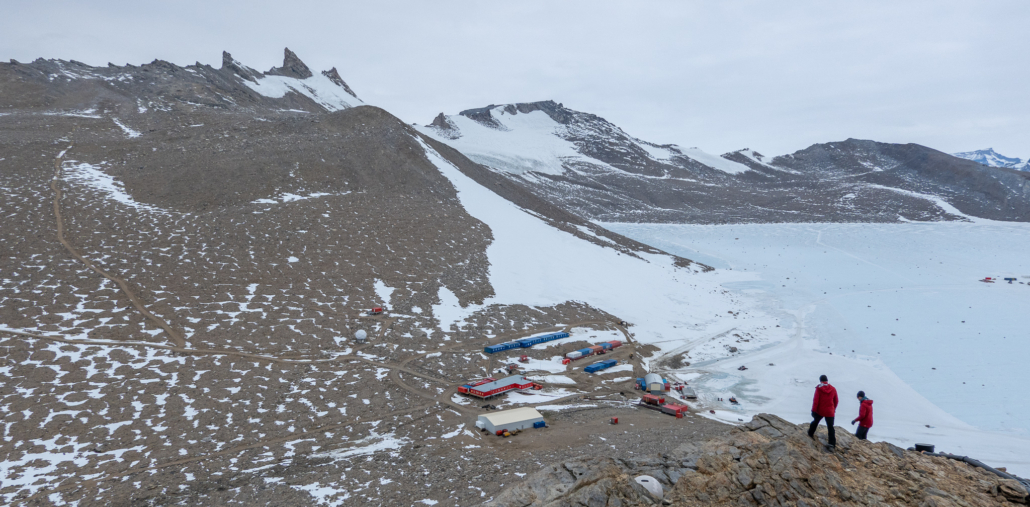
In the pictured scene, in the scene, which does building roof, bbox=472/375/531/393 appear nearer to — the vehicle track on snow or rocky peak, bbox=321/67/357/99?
the vehicle track on snow

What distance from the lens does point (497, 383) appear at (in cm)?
2112

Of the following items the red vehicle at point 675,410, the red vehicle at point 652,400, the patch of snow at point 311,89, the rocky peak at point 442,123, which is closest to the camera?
the red vehicle at point 675,410

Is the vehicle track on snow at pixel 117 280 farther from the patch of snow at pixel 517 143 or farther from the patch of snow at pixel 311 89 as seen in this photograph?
the patch of snow at pixel 517 143

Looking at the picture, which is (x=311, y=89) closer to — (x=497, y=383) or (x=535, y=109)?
(x=535, y=109)

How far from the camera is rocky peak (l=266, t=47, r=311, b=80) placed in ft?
396

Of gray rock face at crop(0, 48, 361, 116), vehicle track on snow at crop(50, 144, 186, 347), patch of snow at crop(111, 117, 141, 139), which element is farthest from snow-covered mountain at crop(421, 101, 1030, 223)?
vehicle track on snow at crop(50, 144, 186, 347)

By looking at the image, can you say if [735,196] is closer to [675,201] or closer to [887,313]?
[675,201]

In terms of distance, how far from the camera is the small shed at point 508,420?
55.4ft

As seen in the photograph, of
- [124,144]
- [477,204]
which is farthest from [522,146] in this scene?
[124,144]

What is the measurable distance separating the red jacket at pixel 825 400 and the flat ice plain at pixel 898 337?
1410cm

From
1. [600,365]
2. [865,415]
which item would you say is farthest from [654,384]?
[865,415]

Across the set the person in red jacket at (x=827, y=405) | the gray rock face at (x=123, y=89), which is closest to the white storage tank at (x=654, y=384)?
the person in red jacket at (x=827, y=405)

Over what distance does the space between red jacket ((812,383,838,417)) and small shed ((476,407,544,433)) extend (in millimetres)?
9846

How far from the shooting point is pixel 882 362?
2836 cm
